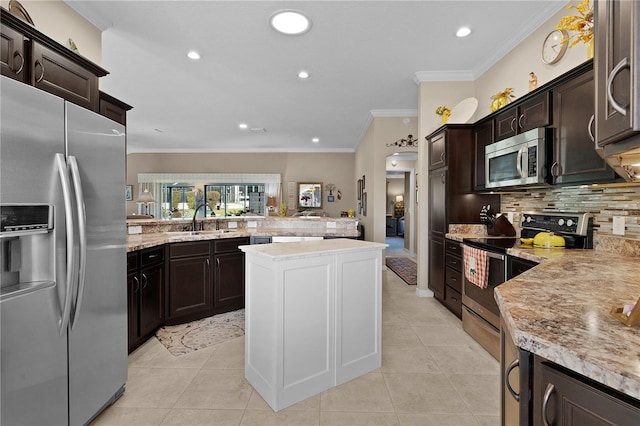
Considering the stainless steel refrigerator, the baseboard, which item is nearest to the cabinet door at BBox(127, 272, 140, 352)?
the stainless steel refrigerator

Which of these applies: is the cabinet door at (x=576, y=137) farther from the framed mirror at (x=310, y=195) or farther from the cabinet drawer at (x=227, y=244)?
the framed mirror at (x=310, y=195)

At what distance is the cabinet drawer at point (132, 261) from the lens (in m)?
Answer: 2.36

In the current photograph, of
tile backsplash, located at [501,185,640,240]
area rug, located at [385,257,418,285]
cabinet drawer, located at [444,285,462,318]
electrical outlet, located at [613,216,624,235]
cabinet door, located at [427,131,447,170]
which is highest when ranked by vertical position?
cabinet door, located at [427,131,447,170]

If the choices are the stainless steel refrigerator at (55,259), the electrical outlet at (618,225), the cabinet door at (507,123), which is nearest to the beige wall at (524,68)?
the cabinet door at (507,123)

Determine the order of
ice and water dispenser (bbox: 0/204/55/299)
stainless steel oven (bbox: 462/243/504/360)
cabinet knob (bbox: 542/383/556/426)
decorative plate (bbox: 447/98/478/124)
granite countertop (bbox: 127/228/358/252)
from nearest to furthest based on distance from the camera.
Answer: cabinet knob (bbox: 542/383/556/426)
ice and water dispenser (bbox: 0/204/55/299)
stainless steel oven (bbox: 462/243/504/360)
granite countertop (bbox: 127/228/358/252)
decorative plate (bbox: 447/98/478/124)

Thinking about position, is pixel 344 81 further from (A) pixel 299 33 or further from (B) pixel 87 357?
(B) pixel 87 357

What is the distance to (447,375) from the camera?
7.02ft

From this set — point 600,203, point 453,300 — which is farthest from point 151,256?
point 600,203

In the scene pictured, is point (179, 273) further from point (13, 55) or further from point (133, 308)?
point (13, 55)

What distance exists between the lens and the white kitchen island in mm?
1745

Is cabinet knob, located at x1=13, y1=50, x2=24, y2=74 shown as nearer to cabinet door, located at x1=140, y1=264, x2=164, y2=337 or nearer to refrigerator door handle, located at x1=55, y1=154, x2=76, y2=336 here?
refrigerator door handle, located at x1=55, y1=154, x2=76, y2=336

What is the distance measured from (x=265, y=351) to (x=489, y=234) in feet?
8.70

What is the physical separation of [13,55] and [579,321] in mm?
2607

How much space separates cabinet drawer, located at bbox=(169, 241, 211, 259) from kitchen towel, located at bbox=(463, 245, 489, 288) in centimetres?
268
